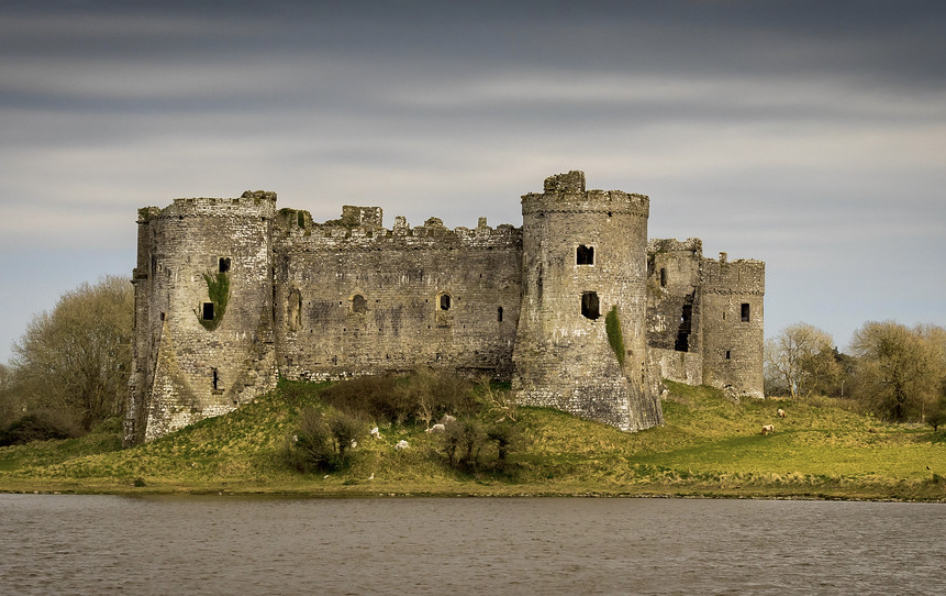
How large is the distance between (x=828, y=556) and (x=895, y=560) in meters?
1.74

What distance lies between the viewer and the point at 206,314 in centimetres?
5875

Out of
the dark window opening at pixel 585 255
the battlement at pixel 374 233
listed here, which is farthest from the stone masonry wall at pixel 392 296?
the dark window opening at pixel 585 255

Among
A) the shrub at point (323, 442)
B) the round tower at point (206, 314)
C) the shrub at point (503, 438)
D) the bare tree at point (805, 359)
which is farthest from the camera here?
the bare tree at point (805, 359)

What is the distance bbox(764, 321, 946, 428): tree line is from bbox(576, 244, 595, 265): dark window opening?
16040 mm

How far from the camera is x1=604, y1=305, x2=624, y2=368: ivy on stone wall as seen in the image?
184ft

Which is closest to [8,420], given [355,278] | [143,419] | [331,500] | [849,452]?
[143,419]

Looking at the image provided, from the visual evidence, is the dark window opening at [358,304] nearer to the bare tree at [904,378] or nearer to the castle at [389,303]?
the castle at [389,303]

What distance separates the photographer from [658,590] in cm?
3397

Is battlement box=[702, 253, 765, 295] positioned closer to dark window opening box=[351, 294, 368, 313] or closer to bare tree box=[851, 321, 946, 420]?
bare tree box=[851, 321, 946, 420]

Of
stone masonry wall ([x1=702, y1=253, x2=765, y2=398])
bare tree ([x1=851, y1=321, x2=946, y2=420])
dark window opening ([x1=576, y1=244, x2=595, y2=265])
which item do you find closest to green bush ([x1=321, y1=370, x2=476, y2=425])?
dark window opening ([x1=576, y1=244, x2=595, y2=265])

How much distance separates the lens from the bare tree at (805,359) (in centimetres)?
9288

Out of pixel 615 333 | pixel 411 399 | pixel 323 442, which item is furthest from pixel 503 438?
pixel 615 333

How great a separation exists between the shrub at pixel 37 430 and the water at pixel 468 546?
661 inches

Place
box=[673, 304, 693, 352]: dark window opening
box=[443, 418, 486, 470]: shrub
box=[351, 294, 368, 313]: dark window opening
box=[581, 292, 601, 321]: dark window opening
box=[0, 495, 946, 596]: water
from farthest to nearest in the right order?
box=[673, 304, 693, 352]: dark window opening
box=[351, 294, 368, 313]: dark window opening
box=[581, 292, 601, 321]: dark window opening
box=[443, 418, 486, 470]: shrub
box=[0, 495, 946, 596]: water
